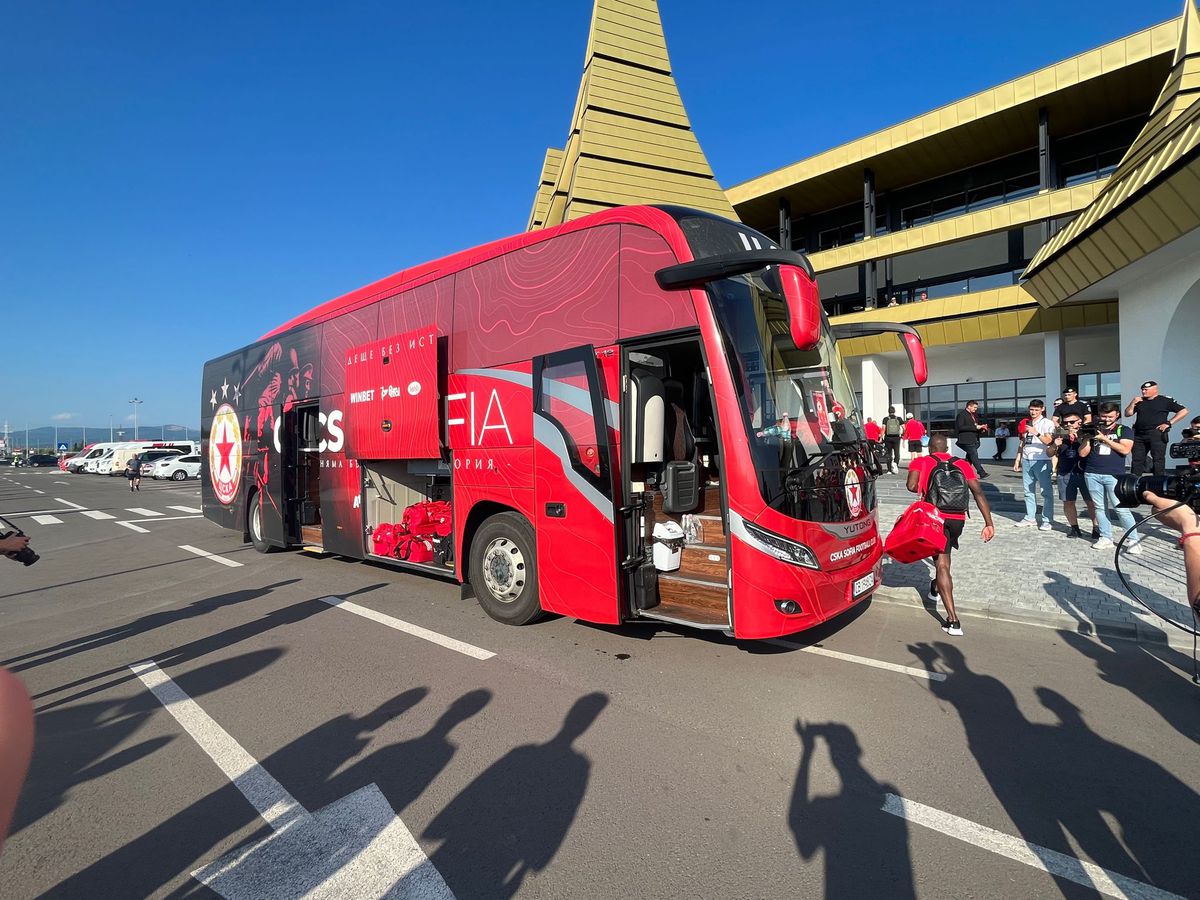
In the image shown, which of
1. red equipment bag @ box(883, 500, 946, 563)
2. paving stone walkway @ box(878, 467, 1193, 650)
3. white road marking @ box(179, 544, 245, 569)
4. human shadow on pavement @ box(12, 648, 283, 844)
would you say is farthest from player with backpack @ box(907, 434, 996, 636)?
white road marking @ box(179, 544, 245, 569)

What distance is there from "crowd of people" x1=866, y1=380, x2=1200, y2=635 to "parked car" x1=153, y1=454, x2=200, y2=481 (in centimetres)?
4073

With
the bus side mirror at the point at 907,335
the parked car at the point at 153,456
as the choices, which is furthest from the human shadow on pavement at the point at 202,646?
the parked car at the point at 153,456

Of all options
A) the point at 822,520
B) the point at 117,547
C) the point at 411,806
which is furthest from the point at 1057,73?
the point at 117,547

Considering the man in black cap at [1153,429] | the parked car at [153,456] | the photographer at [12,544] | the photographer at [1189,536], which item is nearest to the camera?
the photographer at [12,544]

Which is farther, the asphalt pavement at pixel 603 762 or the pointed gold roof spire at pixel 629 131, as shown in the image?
the pointed gold roof spire at pixel 629 131

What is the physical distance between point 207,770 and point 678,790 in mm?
2523

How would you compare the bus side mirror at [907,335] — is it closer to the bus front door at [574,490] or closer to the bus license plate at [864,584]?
the bus license plate at [864,584]

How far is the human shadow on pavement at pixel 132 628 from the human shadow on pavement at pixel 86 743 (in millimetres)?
1468

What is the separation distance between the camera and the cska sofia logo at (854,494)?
4770mm

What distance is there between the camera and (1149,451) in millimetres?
8250

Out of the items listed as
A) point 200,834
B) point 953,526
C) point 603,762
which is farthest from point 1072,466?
point 200,834

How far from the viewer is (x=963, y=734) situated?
3537 millimetres

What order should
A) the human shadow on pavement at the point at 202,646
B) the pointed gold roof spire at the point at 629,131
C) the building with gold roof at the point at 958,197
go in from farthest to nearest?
1. the pointed gold roof spire at the point at 629,131
2. the building with gold roof at the point at 958,197
3. the human shadow on pavement at the point at 202,646

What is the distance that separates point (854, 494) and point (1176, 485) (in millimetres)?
2194
